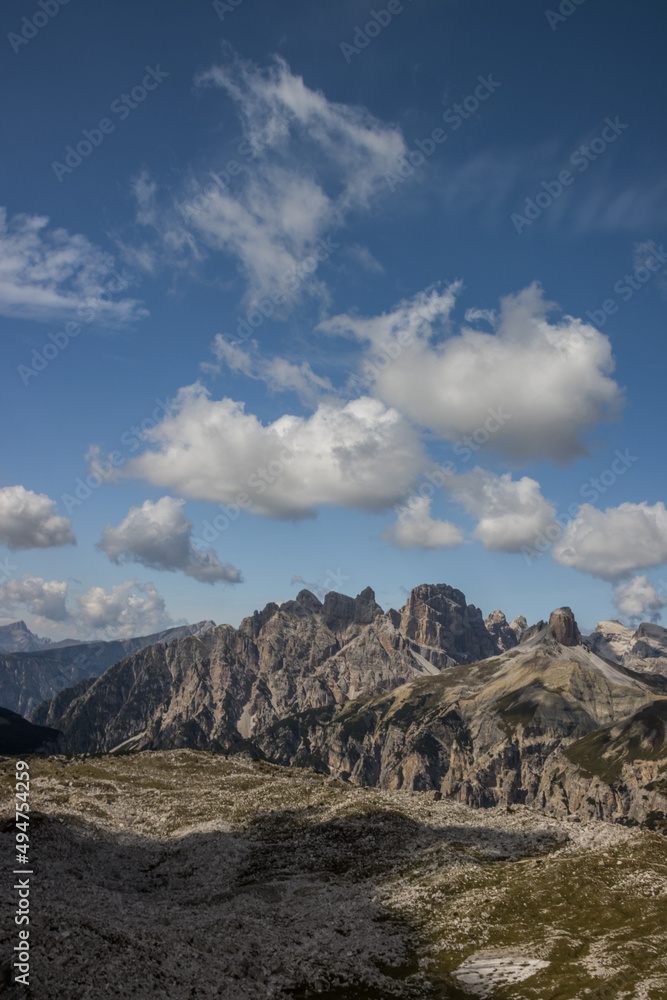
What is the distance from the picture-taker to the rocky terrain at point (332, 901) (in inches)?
1387

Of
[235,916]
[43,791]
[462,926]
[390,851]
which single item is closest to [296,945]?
[235,916]

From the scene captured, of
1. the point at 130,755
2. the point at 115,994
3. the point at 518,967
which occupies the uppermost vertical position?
the point at 115,994

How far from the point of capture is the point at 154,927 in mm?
41375

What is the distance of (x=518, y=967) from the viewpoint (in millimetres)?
39312

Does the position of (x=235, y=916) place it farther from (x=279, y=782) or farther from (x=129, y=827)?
(x=279, y=782)

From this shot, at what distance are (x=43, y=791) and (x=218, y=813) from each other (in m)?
36.4

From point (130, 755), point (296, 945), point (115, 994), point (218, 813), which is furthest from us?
point (130, 755)

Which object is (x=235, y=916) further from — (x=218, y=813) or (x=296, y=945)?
(x=218, y=813)

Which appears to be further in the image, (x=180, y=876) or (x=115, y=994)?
(x=180, y=876)

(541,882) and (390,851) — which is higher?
(541,882)

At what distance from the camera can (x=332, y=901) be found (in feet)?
189

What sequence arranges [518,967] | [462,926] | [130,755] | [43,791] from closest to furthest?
[518,967] → [462,926] → [43,791] → [130,755]

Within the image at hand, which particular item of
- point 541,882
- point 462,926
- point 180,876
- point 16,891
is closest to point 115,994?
point 16,891

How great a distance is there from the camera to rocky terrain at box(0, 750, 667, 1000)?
116ft
